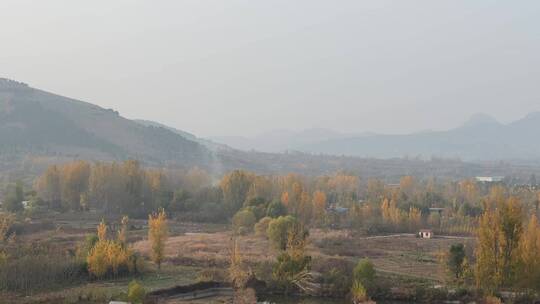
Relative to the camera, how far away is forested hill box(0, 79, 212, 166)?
128 metres

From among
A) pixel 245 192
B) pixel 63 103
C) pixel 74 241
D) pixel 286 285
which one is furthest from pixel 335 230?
pixel 63 103

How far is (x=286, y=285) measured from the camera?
1110 inches

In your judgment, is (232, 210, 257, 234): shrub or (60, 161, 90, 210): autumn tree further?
(60, 161, 90, 210): autumn tree

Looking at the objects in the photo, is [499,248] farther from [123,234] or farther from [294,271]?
[123,234]

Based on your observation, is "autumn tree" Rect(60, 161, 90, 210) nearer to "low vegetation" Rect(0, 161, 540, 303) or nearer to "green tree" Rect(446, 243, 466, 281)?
"low vegetation" Rect(0, 161, 540, 303)

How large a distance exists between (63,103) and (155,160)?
41.8 m

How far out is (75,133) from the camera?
140 m

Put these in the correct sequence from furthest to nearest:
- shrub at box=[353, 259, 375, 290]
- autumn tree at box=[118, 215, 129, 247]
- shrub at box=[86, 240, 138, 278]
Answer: autumn tree at box=[118, 215, 129, 247], shrub at box=[86, 240, 138, 278], shrub at box=[353, 259, 375, 290]

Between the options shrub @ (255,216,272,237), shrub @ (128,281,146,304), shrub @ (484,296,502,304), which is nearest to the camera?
→ shrub @ (128,281,146,304)

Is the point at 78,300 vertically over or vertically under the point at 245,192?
under

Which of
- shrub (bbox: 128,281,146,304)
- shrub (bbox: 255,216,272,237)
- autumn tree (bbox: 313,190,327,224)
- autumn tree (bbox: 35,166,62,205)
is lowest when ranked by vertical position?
shrub (bbox: 128,281,146,304)

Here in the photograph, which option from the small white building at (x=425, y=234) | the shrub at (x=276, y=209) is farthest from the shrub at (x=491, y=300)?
the shrub at (x=276, y=209)

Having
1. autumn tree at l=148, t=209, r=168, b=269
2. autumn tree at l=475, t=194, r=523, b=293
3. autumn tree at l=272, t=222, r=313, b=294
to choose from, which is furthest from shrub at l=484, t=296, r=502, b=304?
autumn tree at l=148, t=209, r=168, b=269

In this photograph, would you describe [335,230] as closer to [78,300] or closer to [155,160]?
[78,300]
